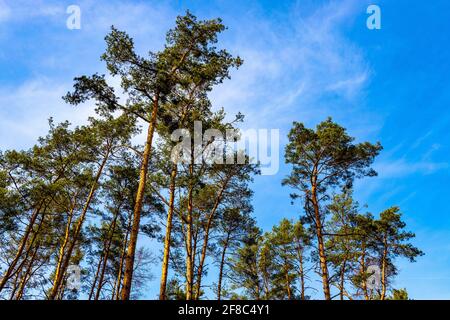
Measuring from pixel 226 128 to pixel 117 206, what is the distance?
10812mm

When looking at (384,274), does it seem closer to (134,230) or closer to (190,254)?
(190,254)

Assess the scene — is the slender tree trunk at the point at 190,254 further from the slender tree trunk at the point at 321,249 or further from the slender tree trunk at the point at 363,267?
the slender tree trunk at the point at 363,267

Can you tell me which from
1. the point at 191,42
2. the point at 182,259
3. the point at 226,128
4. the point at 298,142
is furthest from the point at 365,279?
the point at 191,42

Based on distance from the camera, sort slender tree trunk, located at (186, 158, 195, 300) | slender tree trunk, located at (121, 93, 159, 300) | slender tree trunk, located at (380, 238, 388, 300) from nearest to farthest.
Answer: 1. slender tree trunk, located at (121, 93, 159, 300)
2. slender tree trunk, located at (186, 158, 195, 300)
3. slender tree trunk, located at (380, 238, 388, 300)

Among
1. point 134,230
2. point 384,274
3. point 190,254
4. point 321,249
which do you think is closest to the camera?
point 134,230

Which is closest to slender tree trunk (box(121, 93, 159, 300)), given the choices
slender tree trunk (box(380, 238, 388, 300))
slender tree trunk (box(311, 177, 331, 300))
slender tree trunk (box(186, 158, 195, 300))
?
slender tree trunk (box(186, 158, 195, 300))

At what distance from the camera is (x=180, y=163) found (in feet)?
46.0

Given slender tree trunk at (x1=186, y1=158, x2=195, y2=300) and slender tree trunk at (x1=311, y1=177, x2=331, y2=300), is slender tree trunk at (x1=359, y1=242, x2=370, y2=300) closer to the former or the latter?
slender tree trunk at (x1=311, y1=177, x2=331, y2=300)

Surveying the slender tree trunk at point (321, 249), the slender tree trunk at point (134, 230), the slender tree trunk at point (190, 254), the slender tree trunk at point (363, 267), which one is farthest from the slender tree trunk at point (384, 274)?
the slender tree trunk at point (134, 230)

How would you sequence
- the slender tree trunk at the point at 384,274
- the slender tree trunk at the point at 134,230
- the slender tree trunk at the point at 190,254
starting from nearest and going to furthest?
the slender tree trunk at the point at 134,230 → the slender tree trunk at the point at 190,254 → the slender tree trunk at the point at 384,274

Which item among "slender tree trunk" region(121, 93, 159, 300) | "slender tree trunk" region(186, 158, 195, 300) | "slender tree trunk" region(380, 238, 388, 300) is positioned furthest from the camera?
"slender tree trunk" region(380, 238, 388, 300)

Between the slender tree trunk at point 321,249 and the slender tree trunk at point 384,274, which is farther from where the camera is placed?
the slender tree trunk at point 384,274

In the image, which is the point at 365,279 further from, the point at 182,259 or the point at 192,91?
the point at 192,91

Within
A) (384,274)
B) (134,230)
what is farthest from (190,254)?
(384,274)
